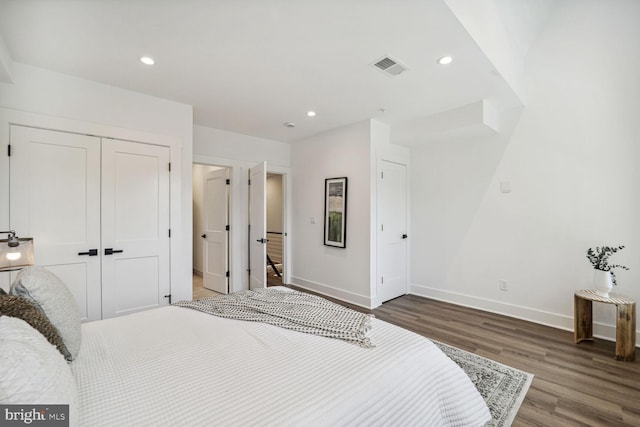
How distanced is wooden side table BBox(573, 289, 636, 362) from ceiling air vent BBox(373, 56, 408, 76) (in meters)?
2.76

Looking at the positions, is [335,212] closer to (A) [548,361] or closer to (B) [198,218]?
(A) [548,361]

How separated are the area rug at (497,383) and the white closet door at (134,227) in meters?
3.12

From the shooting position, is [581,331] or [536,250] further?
[536,250]

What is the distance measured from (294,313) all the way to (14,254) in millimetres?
1551

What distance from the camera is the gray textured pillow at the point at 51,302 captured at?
3.88 ft

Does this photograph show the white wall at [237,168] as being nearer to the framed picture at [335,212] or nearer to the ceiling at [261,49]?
the ceiling at [261,49]

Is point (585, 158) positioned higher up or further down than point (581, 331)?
higher up

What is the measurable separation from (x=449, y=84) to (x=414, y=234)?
7.73ft

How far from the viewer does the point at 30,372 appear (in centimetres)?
72

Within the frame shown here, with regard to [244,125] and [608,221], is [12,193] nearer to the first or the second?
[244,125]

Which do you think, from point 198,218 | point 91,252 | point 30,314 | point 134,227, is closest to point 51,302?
point 30,314

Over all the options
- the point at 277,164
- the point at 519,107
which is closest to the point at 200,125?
the point at 277,164

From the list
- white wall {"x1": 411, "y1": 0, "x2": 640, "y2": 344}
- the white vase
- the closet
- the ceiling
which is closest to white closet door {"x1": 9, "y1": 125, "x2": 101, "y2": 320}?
the closet

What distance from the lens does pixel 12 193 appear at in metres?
2.35
